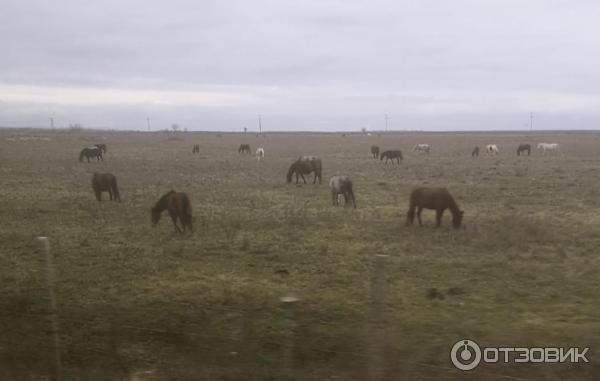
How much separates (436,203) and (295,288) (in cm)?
700

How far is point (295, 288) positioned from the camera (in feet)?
32.3

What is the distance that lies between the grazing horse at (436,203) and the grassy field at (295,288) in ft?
1.24

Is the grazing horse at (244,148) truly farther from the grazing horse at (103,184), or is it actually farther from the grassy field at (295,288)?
the grazing horse at (103,184)

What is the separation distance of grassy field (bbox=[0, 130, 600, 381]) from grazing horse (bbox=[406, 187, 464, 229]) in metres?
0.38

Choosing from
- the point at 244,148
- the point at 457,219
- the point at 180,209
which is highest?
the point at 244,148

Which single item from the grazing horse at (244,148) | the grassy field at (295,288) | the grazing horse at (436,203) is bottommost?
the grassy field at (295,288)

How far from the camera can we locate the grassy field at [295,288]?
20.5ft

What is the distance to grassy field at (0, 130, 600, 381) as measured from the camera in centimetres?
624

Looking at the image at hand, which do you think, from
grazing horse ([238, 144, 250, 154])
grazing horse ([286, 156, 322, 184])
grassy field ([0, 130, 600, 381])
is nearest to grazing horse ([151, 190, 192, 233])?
grassy field ([0, 130, 600, 381])

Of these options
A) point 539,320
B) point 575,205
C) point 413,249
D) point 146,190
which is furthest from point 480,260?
point 146,190

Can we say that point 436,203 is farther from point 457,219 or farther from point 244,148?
point 244,148

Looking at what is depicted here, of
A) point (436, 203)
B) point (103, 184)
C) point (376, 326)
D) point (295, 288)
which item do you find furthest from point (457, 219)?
point (103, 184)

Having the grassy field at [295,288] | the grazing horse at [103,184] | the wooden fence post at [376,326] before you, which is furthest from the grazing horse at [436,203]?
the wooden fence post at [376,326]

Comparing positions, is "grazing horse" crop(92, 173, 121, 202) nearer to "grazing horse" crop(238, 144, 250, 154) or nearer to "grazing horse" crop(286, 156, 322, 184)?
"grazing horse" crop(286, 156, 322, 184)
